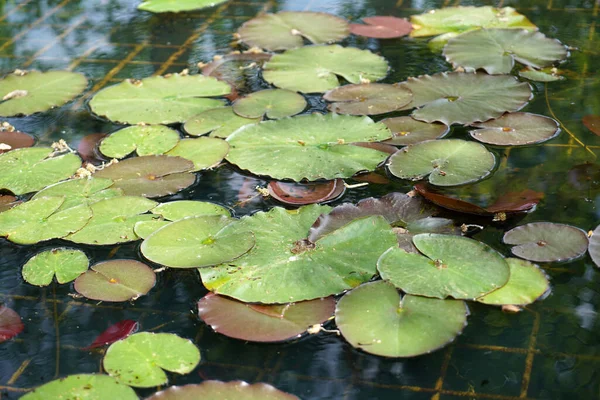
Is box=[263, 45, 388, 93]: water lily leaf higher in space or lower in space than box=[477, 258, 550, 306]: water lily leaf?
higher

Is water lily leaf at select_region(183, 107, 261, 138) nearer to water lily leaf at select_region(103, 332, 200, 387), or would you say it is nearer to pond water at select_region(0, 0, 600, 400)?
pond water at select_region(0, 0, 600, 400)

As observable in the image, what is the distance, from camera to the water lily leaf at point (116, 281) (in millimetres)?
2018

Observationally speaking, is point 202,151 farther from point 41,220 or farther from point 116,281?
point 116,281

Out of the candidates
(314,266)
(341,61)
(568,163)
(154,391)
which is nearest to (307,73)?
(341,61)

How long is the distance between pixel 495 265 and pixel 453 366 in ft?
1.15

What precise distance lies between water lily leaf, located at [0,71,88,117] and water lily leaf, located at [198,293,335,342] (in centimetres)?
154

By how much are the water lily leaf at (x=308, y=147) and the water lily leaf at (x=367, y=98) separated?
4.0 inches

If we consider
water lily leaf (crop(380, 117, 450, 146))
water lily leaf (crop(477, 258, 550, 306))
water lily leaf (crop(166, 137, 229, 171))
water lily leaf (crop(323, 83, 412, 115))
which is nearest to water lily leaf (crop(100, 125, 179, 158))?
water lily leaf (crop(166, 137, 229, 171))

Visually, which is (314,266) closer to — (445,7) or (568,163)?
(568,163)

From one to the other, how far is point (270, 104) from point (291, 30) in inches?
30.9

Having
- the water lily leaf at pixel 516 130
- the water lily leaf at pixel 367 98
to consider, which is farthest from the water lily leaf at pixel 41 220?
the water lily leaf at pixel 516 130

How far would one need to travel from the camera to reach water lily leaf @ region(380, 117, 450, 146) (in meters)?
2.62

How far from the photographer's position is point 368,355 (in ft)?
5.78

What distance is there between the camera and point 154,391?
1.68 metres
